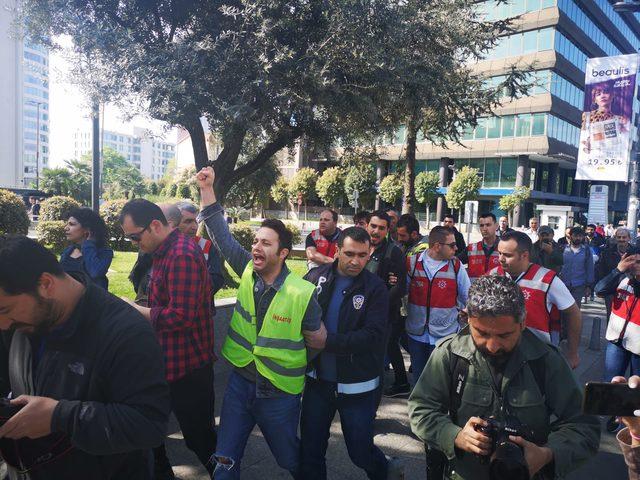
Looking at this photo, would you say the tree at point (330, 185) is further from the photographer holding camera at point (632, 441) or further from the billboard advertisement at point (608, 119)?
the photographer holding camera at point (632, 441)

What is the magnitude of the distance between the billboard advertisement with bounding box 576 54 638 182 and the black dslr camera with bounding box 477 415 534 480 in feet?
45.9

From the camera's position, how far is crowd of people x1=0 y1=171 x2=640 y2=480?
62.6 inches

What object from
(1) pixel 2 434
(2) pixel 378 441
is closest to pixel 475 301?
(1) pixel 2 434

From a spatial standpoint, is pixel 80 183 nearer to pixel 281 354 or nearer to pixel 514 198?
pixel 514 198

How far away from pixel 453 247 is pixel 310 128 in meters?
4.00

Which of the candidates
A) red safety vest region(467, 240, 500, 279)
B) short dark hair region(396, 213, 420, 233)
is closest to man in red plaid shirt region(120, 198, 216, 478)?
short dark hair region(396, 213, 420, 233)

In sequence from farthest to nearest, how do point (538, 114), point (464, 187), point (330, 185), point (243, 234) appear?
point (330, 185) → point (464, 187) → point (538, 114) → point (243, 234)

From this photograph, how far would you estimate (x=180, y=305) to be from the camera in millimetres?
2750

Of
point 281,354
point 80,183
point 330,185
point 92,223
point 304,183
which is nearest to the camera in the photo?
point 281,354

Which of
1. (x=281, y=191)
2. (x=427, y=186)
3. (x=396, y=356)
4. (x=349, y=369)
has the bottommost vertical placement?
(x=396, y=356)

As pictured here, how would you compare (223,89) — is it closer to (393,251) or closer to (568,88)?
(393,251)

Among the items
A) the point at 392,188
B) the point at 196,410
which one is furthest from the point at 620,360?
the point at 392,188

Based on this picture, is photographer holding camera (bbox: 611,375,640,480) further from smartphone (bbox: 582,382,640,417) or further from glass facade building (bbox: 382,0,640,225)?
glass facade building (bbox: 382,0,640,225)

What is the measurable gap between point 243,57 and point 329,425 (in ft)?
15.3
